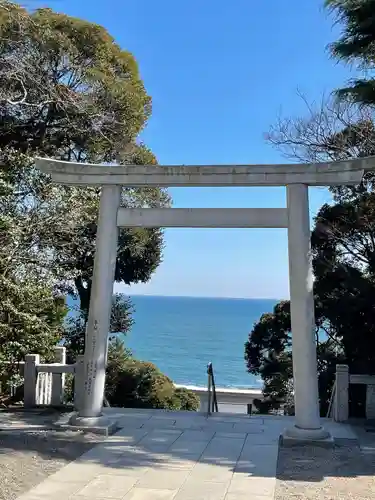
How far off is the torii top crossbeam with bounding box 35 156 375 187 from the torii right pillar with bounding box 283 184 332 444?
8.8 inches

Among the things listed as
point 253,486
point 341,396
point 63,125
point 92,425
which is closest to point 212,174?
point 92,425

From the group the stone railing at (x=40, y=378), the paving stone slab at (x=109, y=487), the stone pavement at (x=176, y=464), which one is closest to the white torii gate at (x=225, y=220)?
the stone pavement at (x=176, y=464)

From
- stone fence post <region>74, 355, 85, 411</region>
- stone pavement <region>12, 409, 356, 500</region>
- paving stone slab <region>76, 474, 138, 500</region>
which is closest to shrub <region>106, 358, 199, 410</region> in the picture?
stone fence post <region>74, 355, 85, 411</region>

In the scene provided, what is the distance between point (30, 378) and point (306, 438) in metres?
4.65

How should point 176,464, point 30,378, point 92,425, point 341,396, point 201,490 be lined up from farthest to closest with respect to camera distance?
point 30,378 < point 341,396 < point 92,425 < point 176,464 < point 201,490

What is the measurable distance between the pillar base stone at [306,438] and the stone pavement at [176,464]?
0.18 m

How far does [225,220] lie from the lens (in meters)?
7.22

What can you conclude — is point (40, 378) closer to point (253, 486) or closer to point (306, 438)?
point (306, 438)

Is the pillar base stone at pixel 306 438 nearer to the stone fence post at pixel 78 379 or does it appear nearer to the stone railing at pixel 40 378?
the stone fence post at pixel 78 379

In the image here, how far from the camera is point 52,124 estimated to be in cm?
1201

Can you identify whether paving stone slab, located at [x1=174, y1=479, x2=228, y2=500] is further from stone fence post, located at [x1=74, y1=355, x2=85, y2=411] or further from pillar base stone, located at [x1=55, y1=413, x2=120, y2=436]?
stone fence post, located at [x1=74, y1=355, x2=85, y2=411]

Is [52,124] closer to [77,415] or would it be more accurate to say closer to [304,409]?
[77,415]

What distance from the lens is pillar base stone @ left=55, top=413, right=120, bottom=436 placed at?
6883 millimetres

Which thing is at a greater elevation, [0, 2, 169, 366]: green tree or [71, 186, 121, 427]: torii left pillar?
[0, 2, 169, 366]: green tree
